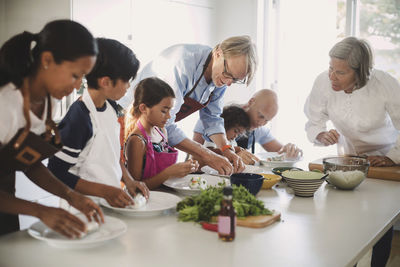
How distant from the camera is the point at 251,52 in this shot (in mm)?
2184

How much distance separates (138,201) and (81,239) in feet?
1.09

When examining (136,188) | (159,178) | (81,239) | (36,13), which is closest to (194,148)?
(159,178)

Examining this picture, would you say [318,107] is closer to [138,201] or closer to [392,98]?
[392,98]

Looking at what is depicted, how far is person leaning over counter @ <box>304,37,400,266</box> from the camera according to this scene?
2451 millimetres

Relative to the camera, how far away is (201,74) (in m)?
2.38

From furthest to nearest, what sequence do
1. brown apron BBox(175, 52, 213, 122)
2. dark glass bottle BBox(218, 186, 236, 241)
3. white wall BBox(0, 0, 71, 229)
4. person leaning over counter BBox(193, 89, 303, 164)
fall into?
white wall BBox(0, 0, 71, 229) < person leaning over counter BBox(193, 89, 303, 164) < brown apron BBox(175, 52, 213, 122) < dark glass bottle BBox(218, 186, 236, 241)

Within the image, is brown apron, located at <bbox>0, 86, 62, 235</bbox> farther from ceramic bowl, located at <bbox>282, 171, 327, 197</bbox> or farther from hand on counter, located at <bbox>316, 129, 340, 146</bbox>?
hand on counter, located at <bbox>316, 129, 340, 146</bbox>

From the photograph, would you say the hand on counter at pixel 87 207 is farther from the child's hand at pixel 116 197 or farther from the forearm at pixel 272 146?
the forearm at pixel 272 146

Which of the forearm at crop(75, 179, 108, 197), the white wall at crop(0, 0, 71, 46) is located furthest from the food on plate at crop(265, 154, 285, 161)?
the white wall at crop(0, 0, 71, 46)

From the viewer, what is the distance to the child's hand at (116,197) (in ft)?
4.85

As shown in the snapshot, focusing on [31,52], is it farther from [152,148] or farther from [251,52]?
[251,52]

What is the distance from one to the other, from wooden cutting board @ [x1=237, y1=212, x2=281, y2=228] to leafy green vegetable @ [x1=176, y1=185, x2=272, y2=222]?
23 millimetres

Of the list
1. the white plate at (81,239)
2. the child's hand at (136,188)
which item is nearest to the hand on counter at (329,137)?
the child's hand at (136,188)

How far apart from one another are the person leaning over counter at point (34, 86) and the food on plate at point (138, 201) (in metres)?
0.24
